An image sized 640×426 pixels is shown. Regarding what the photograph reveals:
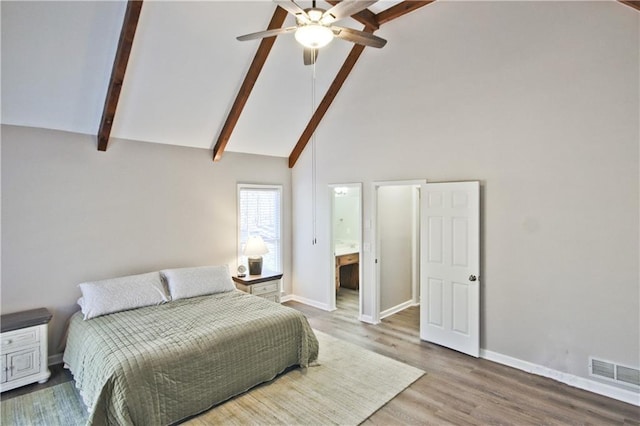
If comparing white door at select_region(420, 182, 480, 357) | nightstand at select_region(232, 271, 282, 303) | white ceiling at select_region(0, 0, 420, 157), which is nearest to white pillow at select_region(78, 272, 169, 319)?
nightstand at select_region(232, 271, 282, 303)

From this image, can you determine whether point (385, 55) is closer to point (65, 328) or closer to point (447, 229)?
point (447, 229)

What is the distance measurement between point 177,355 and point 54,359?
210 cm

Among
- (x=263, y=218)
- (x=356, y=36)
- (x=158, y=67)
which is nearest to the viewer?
(x=356, y=36)

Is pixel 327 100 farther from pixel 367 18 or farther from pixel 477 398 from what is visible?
pixel 477 398

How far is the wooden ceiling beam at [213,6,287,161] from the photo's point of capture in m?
3.89

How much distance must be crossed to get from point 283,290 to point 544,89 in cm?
488

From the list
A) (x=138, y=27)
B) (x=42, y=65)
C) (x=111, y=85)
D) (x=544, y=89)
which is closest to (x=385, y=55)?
(x=544, y=89)

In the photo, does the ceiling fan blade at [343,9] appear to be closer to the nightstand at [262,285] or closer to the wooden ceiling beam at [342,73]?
the wooden ceiling beam at [342,73]

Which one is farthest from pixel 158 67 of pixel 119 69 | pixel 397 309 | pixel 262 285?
pixel 397 309

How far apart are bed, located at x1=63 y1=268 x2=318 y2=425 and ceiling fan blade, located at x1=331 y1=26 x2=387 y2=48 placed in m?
2.70

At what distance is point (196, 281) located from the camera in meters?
4.36

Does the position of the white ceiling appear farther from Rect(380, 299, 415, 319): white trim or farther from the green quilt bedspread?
Rect(380, 299, 415, 319): white trim

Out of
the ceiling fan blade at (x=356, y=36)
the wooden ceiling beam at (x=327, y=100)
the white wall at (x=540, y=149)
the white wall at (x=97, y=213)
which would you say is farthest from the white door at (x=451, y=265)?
the white wall at (x=97, y=213)

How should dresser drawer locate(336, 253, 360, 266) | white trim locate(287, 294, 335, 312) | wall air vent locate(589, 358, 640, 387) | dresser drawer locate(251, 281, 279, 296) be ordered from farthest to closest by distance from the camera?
dresser drawer locate(336, 253, 360, 266) → white trim locate(287, 294, 335, 312) → dresser drawer locate(251, 281, 279, 296) → wall air vent locate(589, 358, 640, 387)
